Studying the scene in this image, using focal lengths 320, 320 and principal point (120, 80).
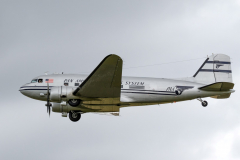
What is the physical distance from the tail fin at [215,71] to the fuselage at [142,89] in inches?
69.5

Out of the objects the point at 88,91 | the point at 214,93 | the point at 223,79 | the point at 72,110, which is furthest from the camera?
the point at 223,79

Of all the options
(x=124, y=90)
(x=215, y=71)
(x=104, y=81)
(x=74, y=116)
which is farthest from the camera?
(x=215, y=71)

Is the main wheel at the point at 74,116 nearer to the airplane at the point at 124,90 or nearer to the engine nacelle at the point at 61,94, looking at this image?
the airplane at the point at 124,90

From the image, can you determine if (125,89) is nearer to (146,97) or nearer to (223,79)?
(146,97)

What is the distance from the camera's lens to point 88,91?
61.9 ft

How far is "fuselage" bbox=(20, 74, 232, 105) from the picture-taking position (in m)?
22.5

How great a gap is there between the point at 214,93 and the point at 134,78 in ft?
19.0

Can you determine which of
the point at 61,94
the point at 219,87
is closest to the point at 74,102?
the point at 61,94

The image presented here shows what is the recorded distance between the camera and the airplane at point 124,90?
1912 centimetres

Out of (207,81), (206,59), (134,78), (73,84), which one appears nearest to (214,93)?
(207,81)

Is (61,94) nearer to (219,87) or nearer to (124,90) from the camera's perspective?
(124,90)

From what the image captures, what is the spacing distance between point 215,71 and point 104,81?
10855 millimetres

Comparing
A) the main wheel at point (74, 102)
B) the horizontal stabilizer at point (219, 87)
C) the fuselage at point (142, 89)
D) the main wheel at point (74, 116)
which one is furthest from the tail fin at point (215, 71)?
the main wheel at point (74, 102)

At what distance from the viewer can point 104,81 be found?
1812 centimetres
